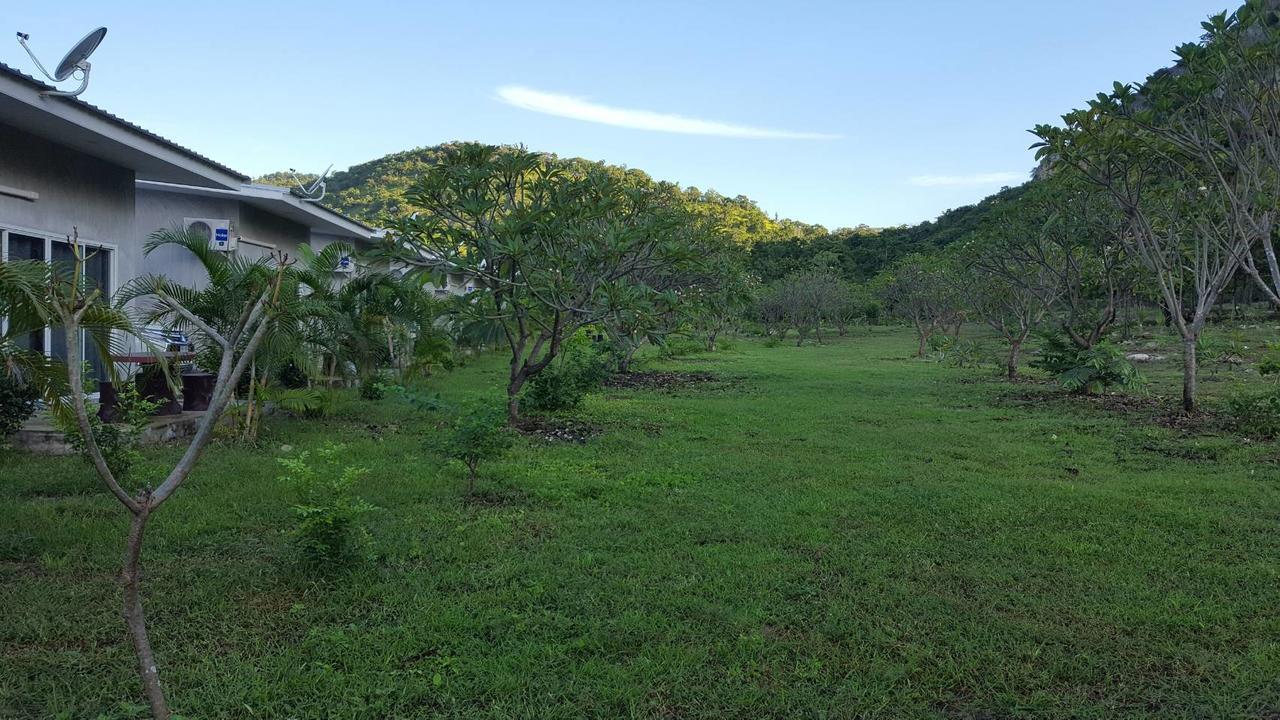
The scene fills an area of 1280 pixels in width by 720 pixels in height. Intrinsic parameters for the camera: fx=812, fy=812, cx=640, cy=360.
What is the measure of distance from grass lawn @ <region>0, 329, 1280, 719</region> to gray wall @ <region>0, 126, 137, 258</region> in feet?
8.59

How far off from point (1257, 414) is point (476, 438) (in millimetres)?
9287

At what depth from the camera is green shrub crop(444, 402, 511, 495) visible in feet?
21.3

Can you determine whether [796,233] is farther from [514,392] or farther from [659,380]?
[514,392]

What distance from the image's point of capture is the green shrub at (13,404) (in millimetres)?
6938

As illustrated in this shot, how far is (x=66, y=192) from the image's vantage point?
348 inches

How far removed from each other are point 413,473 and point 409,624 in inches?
137

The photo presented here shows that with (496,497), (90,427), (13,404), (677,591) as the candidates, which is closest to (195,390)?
(13,404)

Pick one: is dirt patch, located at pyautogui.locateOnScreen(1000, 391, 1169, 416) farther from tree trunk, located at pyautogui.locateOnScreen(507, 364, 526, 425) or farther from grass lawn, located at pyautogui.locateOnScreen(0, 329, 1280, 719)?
tree trunk, located at pyautogui.locateOnScreen(507, 364, 526, 425)

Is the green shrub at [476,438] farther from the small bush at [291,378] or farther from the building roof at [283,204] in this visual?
the building roof at [283,204]

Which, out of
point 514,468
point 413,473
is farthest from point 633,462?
point 413,473

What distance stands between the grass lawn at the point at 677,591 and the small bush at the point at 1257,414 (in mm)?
1578

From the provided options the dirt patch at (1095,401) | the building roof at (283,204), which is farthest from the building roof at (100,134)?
the dirt patch at (1095,401)

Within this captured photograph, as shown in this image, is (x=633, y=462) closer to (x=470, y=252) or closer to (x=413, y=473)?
(x=413, y=473)

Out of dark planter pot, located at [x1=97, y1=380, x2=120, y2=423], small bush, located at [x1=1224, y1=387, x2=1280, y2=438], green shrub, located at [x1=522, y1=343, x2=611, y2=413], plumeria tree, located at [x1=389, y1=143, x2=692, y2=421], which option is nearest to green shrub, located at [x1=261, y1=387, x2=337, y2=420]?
dark planter pot, located at [x1=97, y1=380, x2=120, y2=423]
